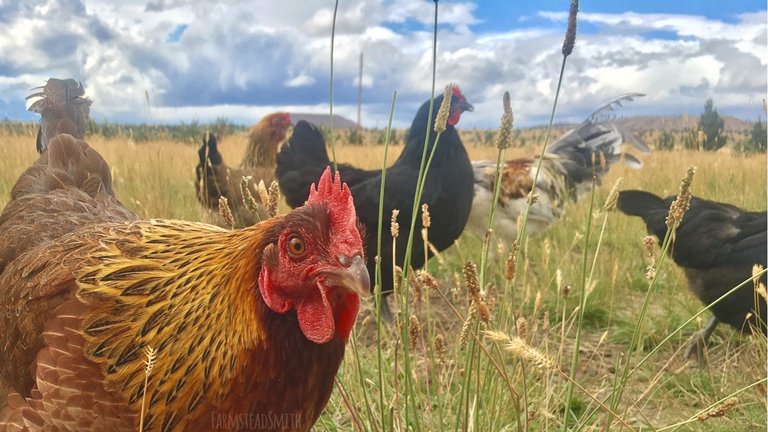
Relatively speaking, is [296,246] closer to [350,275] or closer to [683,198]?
[350,275]

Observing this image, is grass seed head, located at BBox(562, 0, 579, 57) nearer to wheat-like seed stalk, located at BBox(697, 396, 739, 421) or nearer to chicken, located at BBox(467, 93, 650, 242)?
wheat-like seed stalk, located at BBox(697, 396, 739, 421)

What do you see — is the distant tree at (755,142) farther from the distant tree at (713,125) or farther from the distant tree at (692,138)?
the distant tree at (713,125)

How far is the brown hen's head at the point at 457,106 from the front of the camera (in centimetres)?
560

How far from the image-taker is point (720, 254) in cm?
402

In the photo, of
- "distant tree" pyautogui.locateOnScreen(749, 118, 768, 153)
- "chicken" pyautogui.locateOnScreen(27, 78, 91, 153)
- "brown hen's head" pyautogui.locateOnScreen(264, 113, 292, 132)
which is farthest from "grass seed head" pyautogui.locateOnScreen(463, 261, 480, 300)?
"distant tree" pyautogui.locateOnScreen(749, 118, 768, 153)

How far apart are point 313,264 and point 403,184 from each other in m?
2.99

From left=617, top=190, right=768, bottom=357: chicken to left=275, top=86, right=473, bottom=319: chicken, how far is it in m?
1.45

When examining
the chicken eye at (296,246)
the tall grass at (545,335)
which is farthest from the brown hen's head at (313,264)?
the tall grass at (545,335)

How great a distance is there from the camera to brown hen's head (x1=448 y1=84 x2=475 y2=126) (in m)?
5.60

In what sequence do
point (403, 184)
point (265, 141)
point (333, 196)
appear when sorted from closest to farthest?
point (333, 196) → point (403, 184) → point (265, 141)

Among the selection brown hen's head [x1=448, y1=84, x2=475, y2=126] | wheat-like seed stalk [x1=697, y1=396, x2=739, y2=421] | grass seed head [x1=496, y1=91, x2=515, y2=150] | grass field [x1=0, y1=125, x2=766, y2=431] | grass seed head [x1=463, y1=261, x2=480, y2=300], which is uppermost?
brown hen's head [x1=448, y1=84, x2=475, y2=126]

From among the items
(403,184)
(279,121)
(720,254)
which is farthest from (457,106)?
(279,121)

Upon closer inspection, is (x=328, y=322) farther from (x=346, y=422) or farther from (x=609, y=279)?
(x=609, y=279)

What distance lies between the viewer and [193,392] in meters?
1.70
